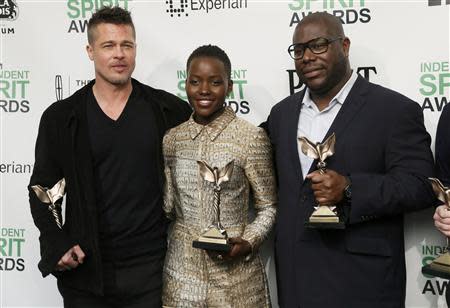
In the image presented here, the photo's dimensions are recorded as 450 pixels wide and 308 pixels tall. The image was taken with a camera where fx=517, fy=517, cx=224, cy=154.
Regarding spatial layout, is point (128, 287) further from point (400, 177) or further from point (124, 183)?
point (400, 177)

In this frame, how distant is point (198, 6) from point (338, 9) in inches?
23.3

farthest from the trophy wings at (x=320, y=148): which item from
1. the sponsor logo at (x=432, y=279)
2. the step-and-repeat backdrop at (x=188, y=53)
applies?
the sponsor logo at (x=432, y=279)

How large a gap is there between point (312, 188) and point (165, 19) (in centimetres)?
113

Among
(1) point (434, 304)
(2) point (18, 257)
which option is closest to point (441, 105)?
(1) point (434, 304)

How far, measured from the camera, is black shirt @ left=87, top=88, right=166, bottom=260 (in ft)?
5.94

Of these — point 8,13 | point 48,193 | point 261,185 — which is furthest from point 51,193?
point 8,13

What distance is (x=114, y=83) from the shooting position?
1862mm

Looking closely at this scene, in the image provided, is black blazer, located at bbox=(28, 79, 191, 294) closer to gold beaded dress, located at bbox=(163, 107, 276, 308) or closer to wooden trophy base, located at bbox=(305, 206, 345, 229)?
gold beaded dress, located at bbox=(163, 107, 276, 308)

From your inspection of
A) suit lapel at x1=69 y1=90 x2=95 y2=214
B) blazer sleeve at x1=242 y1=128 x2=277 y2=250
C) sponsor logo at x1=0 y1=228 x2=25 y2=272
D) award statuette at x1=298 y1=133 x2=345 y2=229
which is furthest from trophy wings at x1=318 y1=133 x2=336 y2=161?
sponsor logo at x1=0 y1=228 x2=25 y2=272

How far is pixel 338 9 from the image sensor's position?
6.89 ft

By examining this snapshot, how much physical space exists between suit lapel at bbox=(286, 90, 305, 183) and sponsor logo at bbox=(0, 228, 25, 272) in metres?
1.47

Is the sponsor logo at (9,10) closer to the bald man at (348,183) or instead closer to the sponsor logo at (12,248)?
the sponsor logo at (12,248)

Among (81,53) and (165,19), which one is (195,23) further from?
(81,53)

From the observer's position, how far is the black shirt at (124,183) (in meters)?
1.81
